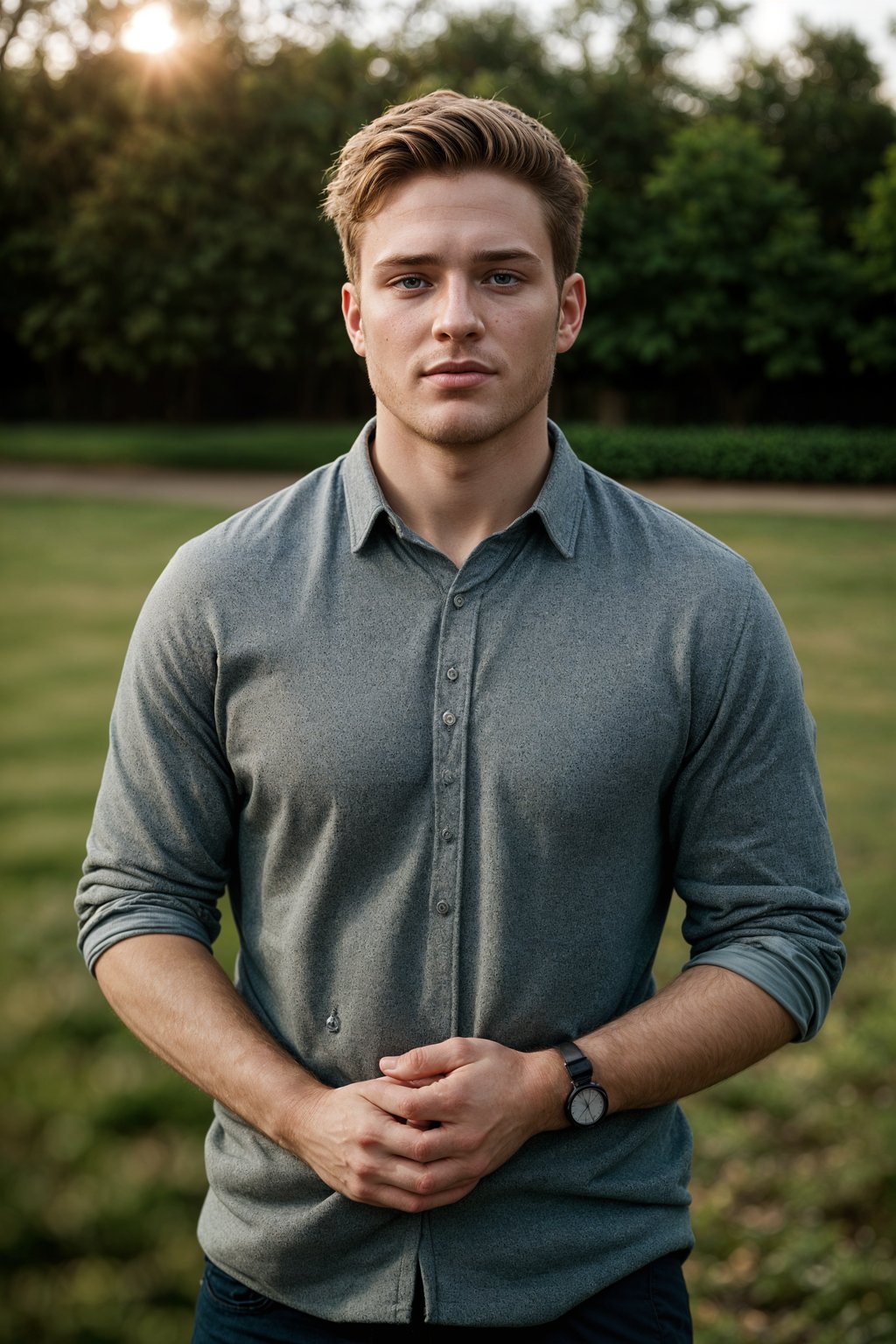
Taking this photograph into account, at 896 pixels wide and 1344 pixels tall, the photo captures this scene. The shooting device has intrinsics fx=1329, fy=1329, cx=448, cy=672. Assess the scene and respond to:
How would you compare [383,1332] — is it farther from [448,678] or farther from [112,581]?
[112,581]

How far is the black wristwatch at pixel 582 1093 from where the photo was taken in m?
1.88

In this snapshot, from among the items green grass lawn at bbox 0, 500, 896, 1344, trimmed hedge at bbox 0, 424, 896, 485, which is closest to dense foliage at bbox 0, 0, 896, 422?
trimmed hedge at bbox 0, 424, 896, 485

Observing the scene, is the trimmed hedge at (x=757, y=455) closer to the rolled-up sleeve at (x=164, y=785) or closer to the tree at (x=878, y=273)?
the tree at (x=878, y=273)

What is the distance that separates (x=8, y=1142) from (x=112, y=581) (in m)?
11.5

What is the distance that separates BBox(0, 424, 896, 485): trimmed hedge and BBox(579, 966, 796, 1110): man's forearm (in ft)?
61.6

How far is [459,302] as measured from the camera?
194 centimetres

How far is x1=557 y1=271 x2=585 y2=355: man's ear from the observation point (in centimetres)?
214

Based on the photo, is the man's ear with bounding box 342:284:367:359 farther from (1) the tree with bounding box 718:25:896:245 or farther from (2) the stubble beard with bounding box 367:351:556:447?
(1) the tree with bounding box 718:25:896:245

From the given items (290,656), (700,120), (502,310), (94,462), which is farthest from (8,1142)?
(700,120)

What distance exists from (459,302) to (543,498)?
0.32m

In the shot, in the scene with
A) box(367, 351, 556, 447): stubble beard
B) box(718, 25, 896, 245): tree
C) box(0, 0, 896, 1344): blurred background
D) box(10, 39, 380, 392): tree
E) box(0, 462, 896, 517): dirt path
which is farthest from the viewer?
box(718, 25, 896, 245): tree

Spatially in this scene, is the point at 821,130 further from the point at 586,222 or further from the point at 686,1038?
the point at 686,1038

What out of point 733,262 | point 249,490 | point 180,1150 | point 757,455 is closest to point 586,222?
point 733,262

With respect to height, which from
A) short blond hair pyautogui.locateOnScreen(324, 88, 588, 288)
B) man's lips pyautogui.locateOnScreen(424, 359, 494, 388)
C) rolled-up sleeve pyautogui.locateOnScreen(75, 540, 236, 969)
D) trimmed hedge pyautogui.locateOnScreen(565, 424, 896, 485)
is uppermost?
short blond hair pyautogui.locateOnScreen(324, 88, 588, 288)
